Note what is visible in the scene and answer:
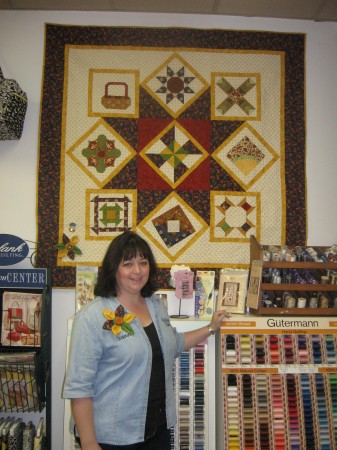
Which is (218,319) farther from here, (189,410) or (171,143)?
(171,143)

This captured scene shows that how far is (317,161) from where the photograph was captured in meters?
2.76

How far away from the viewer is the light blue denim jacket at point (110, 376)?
144 cm

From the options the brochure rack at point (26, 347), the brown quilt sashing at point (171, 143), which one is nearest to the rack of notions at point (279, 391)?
the brown quilt sashing at point (171, 143)

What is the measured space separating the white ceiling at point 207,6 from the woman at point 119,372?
1.94m

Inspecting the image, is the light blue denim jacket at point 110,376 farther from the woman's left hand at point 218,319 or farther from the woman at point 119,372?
the woman's left hand at point 218,319

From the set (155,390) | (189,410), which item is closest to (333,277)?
(189,410)

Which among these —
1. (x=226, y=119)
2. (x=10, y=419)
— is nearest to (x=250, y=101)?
(x=226, y=119)

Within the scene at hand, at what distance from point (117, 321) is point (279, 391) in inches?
43.4

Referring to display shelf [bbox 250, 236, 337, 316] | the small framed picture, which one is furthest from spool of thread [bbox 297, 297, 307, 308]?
the small framed picture

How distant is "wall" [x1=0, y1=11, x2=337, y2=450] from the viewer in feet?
8.70

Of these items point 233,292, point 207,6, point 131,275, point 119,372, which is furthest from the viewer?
point 207,6

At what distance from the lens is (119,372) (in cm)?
147

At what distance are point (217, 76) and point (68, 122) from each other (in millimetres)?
1123

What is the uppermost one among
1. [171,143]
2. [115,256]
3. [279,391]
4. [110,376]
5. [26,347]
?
[171,143]
